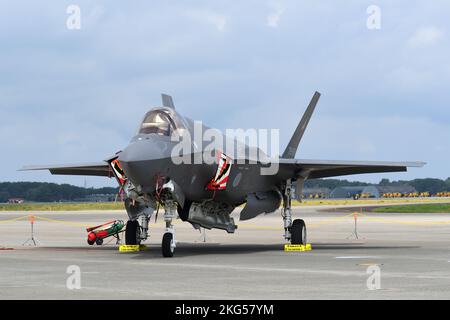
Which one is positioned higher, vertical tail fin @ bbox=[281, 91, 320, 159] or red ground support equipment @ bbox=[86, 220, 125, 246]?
vertical tail fin @ bbox=[281, 91, 320, 159]

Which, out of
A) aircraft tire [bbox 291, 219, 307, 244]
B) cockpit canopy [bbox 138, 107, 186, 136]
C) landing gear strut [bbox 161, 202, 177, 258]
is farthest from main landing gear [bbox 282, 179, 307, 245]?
cockpit canopy [bbox 138, 107, 186, 136]

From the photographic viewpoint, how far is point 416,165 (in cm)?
2481

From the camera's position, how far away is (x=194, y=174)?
2167cm

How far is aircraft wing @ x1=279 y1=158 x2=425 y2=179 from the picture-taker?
24.7m

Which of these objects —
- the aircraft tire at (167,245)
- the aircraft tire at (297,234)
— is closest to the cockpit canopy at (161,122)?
the aircraft tire at (167,245)

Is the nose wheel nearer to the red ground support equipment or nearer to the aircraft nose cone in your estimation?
the red ground support equipment

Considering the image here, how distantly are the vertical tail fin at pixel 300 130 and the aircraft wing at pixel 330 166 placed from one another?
79.9 inches

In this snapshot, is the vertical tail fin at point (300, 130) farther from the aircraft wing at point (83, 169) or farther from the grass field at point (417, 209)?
the grass field at point (417, 209)

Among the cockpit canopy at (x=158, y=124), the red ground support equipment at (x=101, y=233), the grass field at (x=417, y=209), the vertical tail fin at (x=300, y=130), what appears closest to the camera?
the cockpit canopy at (x=158, y=124)

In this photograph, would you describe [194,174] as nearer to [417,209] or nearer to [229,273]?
[229,273]

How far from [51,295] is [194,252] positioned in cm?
1161

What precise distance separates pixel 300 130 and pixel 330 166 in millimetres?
4015

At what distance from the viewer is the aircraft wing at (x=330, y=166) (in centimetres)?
2472
